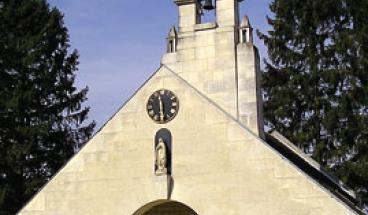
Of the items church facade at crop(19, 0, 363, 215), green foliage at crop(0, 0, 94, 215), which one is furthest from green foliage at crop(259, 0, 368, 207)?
church facade at crop(19, 0, 363, 215)

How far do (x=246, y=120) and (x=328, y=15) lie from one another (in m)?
16.5

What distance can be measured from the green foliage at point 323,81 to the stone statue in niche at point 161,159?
48.1 ft

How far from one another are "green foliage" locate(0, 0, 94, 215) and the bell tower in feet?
40.0

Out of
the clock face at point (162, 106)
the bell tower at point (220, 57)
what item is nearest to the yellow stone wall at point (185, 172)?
the clock face at point (162, 106)

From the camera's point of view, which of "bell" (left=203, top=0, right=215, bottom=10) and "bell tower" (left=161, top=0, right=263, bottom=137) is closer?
"bell tower" (left=161, top=0, right=263, bottom=137)

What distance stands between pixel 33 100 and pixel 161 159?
16328mm

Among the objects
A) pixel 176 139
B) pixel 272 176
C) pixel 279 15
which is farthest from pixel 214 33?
pixel 279 15

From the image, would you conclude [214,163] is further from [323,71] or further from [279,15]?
[279,15]

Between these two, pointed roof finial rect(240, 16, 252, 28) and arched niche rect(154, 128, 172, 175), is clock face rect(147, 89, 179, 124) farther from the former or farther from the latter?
pointed roof finial rect(240, 16, 252, 28)

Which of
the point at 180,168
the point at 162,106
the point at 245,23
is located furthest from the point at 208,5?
the point at 180,168

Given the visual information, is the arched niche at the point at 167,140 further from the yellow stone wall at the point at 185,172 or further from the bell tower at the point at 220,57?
the bell tower at the point at 220,57

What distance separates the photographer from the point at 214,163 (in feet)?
55.1

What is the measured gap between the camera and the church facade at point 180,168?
15914mm

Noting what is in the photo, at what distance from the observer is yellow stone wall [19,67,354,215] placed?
15.9 m
